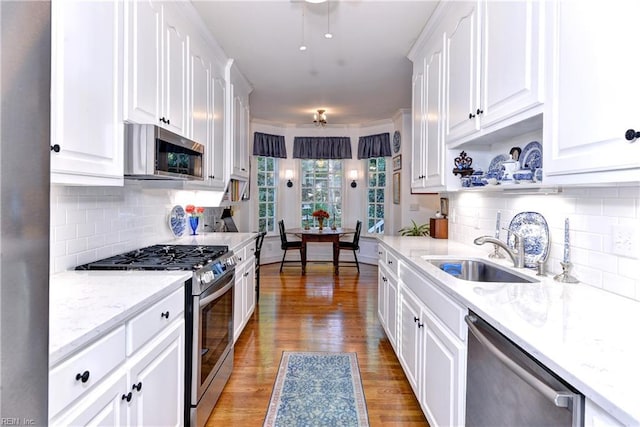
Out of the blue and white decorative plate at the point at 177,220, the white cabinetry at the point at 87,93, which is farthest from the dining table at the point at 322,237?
the white cabinetry at the point at 87,93

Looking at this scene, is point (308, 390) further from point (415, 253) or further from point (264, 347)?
point (415, 253)

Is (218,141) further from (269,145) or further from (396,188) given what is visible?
(396,188)

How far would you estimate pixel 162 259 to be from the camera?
2.05m

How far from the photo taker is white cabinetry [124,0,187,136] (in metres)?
1.82

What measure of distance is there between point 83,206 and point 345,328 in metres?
2.50

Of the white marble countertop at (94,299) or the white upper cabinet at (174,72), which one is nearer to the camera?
the white marble countertop at (94,299)

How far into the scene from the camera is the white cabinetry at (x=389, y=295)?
2725 mm

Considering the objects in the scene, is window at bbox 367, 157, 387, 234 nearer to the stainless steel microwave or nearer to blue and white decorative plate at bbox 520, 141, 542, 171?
blue and white decorative plate at bbox 520, 141, 542, 171

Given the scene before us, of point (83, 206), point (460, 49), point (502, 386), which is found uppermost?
point (460, 49)

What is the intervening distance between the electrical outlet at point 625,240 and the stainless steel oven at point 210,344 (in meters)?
1.87

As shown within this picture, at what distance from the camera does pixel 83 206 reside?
75.0 inches

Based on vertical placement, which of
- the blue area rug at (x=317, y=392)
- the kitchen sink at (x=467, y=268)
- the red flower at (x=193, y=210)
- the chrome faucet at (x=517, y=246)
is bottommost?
the blue area rug at (x=317, y=392)

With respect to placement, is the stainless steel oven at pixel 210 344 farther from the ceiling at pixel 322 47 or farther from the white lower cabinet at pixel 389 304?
the ceiling at pixel 322 47

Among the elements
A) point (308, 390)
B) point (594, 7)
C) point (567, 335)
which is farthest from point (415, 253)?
point (594, 7)
